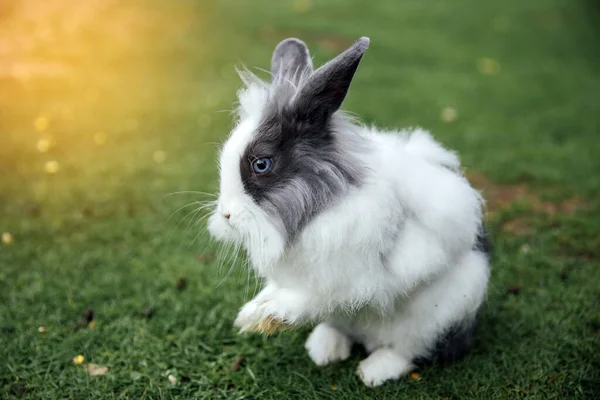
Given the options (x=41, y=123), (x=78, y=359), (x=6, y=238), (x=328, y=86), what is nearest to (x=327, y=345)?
(x=78, y=359)

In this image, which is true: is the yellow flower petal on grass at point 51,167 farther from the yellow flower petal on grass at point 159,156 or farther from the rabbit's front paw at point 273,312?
Result: the rabbit's front paw at point 273,312

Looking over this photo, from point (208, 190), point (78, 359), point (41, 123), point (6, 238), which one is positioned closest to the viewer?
point (78, 359)

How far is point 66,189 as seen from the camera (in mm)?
4742

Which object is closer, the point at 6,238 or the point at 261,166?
the point at 261,166

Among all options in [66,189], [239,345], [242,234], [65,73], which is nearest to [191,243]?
[239,345]

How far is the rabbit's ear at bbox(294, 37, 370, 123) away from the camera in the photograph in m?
2.14

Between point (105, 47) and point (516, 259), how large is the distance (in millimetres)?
6547

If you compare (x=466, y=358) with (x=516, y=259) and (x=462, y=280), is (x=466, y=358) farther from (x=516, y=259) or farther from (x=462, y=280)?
(x=516, y=259)

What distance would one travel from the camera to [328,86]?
221 cm

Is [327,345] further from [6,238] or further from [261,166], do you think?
[6,238]

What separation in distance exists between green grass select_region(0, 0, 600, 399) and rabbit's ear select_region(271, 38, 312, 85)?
35.7 inches

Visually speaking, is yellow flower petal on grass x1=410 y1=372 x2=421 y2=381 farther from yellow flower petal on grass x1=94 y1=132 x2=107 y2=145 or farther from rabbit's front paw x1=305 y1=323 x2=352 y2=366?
yellow flower petal on grass x1=94 y1=132 x2=107 y2=145

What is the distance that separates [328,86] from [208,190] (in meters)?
2.78

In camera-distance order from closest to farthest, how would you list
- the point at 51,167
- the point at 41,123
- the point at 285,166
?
the point at 285,166, the point at 51,167, the point at 41,123
